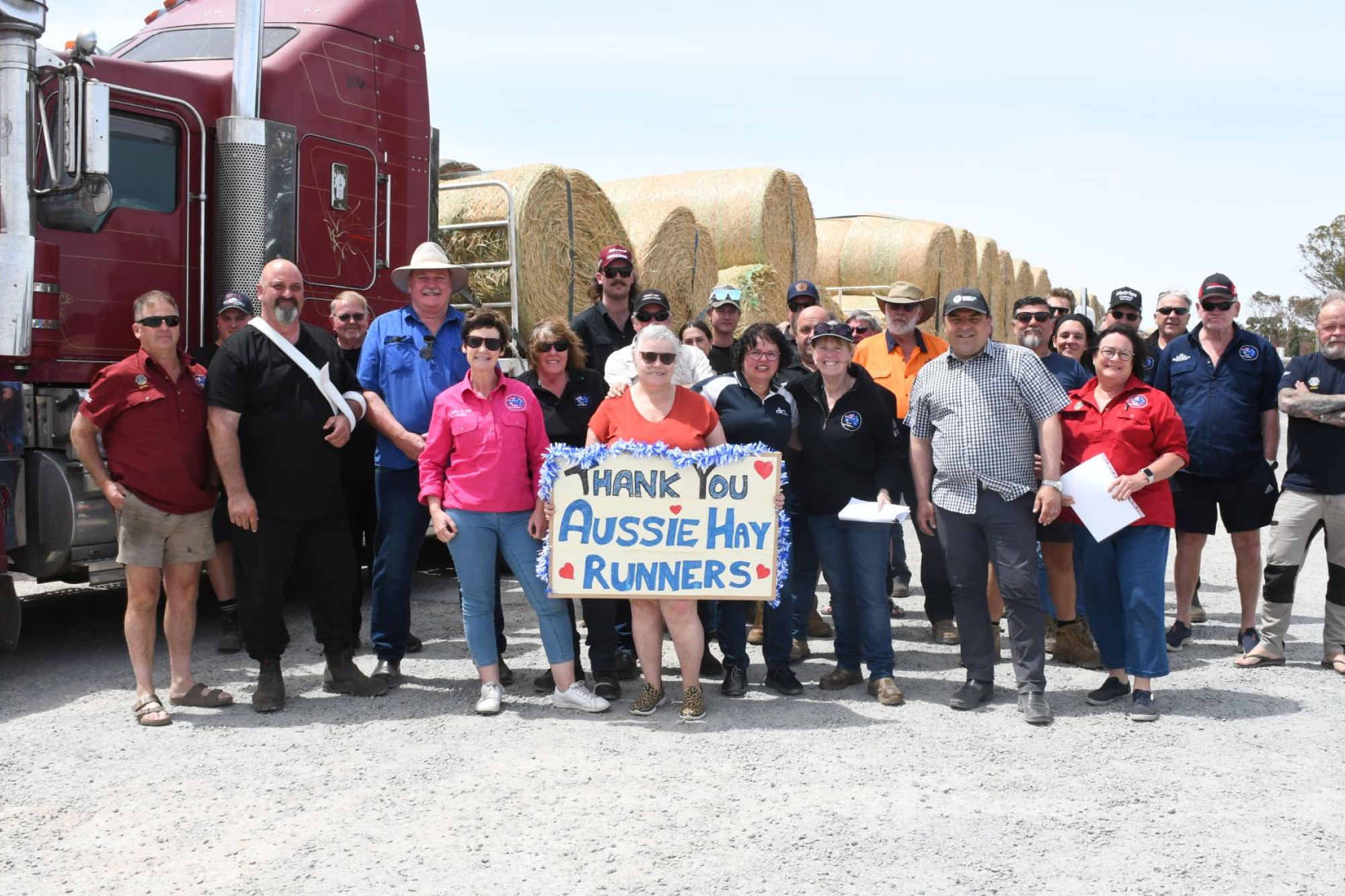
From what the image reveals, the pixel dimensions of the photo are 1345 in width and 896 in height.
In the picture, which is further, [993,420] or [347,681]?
[347,681]

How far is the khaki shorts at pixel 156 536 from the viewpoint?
5113 millimetres

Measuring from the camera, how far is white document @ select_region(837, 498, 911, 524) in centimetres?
536

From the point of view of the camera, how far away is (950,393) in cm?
541

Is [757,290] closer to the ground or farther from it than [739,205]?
closer to the ground

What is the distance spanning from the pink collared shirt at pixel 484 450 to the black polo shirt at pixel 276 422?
1.51 feet

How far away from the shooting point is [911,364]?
683 cm

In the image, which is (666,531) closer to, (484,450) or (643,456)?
(643,456)

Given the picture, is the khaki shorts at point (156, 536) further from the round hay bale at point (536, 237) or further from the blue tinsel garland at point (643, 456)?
the round hay bale at point (536, 237)


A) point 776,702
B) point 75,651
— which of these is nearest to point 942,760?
point 776,702

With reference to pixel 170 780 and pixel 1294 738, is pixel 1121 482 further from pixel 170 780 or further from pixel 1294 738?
pixel 170 780

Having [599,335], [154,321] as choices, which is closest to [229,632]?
[154,321]

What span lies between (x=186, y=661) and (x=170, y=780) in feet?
3.43

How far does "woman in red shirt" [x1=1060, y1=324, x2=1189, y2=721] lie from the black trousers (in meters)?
3.25

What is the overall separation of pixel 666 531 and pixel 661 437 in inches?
15.4
